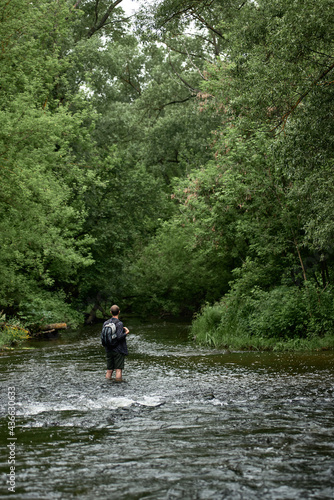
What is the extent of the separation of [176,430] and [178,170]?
1273 inches

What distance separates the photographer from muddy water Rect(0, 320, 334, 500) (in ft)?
15.5

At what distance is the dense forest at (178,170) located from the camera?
41.6 feet

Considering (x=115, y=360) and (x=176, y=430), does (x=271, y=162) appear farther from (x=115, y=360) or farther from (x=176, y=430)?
(x=176, y=430)

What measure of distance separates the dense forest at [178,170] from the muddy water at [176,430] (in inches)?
187

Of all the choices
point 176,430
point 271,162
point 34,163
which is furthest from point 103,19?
point 176,430

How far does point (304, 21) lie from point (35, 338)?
16.0 m

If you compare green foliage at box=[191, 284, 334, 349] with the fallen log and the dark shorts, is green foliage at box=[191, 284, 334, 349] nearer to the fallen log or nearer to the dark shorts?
the dark shorts

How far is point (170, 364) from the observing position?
42.6ft

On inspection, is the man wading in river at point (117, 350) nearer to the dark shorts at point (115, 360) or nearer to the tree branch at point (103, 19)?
the dark shorts at point (115, 360)

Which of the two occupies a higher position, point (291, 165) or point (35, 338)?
point (291, 165)

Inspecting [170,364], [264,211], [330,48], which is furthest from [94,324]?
[330,48]

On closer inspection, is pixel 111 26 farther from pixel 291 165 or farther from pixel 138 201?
pixel 291 165

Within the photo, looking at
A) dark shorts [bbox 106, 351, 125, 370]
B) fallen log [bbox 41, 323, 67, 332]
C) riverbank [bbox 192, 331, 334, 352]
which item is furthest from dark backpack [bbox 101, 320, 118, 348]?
fallen log [bbox 41, 323, 67, 332]

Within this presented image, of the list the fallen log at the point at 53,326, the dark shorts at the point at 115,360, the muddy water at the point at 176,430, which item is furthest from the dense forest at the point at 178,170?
the dark shorts at the point at 115,360
